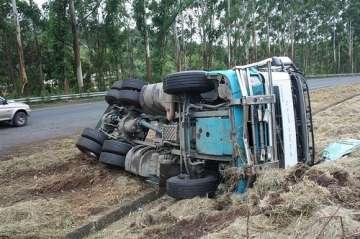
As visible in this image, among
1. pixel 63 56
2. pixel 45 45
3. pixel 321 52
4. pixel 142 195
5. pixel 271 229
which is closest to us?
pixel 271 229

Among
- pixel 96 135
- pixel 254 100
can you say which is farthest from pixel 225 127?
pixel 96 135

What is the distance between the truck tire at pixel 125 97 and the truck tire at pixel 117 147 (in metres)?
0.74

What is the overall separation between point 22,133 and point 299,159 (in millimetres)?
9996

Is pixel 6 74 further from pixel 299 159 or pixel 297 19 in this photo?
pixel 297 19

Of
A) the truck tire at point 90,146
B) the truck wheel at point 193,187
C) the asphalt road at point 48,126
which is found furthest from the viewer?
the asphalt road at point 48,126

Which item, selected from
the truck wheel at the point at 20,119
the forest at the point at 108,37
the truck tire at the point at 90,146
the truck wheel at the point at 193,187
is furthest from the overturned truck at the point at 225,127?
the forest at the point at 108,37

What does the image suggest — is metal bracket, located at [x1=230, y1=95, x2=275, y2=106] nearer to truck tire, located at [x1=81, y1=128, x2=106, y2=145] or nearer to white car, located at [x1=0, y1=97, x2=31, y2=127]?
truck tire, located at [x1=81, y1=128, x2=106, y2=145]

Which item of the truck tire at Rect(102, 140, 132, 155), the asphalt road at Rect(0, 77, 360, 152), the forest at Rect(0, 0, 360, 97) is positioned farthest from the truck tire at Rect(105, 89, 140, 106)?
the forest at Rect(0, 0, 360, 97)

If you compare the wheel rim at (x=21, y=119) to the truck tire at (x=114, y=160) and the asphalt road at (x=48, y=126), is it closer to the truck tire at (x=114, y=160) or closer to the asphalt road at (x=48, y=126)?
the asphalt road at (x=48, y=126)

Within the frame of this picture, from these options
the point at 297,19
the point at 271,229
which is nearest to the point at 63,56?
the point at 271,229

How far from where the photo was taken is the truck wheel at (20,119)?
52.7 feet

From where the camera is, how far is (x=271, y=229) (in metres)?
4.34

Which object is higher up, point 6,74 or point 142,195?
point 6,74

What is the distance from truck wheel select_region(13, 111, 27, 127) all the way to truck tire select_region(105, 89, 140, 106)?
855 cm
